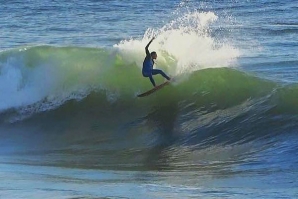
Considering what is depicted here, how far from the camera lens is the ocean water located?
11477 mm

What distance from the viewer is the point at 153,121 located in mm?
17266

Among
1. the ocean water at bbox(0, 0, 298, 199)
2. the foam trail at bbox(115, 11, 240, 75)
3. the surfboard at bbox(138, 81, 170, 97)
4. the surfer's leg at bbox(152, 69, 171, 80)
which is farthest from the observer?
the foam trail at bbox(115, 11, 240, 75)

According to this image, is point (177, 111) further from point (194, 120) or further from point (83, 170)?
point (83, 170)

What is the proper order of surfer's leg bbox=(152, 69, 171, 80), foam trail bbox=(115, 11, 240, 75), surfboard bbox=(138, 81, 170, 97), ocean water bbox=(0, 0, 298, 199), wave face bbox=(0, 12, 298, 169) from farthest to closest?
foam trail bbox=(115, 11, 240, 75)
surfboard bbox=(138, 81, 170, 97)
surfer's leg bbox=(152, 69, 171, 80)
wave face bbox=(0, 12, 298, 169)
ocean water bbox=(0, 0, 298, 199)

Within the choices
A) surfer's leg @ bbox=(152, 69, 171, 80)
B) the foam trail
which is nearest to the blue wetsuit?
surfer's leg @ bbox=(152, 69, 171, 80)

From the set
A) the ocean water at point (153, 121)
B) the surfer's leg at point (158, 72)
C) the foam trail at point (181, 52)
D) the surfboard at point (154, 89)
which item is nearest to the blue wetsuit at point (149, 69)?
the surfer's leg at point (158, 72)

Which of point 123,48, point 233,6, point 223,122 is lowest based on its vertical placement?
point 223,122

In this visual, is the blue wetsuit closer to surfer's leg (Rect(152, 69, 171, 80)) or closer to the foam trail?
surfer's leg (Rect(152, 69, 171, 80))

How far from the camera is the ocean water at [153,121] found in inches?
452

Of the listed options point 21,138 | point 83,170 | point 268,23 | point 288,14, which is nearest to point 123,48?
point 21,138

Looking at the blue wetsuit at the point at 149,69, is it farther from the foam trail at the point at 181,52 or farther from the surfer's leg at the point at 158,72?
the foam trail at the point at 181,52

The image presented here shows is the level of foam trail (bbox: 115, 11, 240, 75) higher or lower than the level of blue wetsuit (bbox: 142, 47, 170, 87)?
higher

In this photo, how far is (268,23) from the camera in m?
32.3

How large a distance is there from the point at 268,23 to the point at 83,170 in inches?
798
